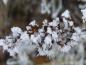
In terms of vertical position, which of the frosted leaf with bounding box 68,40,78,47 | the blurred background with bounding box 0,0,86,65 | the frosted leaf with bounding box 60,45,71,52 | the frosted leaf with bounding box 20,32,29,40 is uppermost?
the blurred background with bounding box 0,0,86,65

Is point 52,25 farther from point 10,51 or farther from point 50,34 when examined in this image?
point 10,51

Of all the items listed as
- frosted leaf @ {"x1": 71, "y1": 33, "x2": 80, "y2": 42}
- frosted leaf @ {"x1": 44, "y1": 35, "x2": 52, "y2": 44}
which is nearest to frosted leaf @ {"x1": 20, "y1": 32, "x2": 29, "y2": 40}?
frosted leaf @ {"x1": 44, "y1": 35, "x2": 52, "y2": 44}

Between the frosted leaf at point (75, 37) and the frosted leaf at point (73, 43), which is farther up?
the frosted leaf at point (75, 37)

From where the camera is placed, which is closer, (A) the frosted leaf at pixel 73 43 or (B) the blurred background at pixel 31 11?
(A) the frosted leaf at pixel 73 43

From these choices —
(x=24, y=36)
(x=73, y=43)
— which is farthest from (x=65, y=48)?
(x=24, y=36)

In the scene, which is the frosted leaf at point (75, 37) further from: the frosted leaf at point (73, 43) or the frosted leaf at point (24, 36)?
the frosted leaf at point (24, 36)

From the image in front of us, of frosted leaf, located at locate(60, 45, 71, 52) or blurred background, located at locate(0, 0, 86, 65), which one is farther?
blurred background, located at locate(0, 0, 86, 65)

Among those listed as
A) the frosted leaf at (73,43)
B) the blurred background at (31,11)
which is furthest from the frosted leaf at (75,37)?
the blurred background at (31,11)

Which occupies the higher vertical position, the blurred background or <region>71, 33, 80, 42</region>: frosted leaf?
the blurred background

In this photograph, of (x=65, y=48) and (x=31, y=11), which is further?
(x=31, y=11)

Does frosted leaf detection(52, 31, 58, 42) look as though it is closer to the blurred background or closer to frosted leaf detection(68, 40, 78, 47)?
frosted leaf detection(68, 40, 78, 47)

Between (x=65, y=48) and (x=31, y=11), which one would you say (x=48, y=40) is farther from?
(x=31, y=11)
